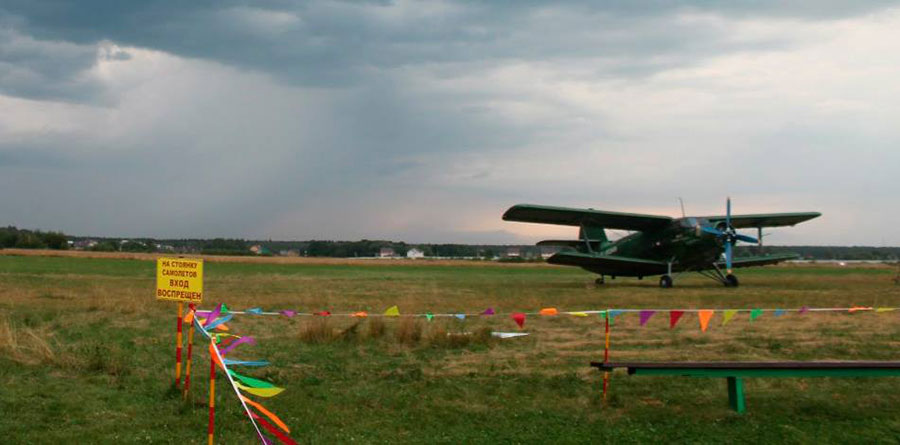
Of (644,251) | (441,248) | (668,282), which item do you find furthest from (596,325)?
(441,248)

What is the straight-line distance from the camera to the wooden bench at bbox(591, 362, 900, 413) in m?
7.40

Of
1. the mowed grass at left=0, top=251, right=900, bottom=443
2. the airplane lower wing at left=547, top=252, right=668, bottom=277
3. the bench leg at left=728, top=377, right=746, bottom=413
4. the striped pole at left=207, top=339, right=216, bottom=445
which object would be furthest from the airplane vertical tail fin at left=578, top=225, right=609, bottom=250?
the striped pole at left=207, top=339, right=216, bottom=445

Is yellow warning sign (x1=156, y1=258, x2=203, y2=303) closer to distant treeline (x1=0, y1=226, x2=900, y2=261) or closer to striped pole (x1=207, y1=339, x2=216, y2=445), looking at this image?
striped pole (x1=207, y1=339, x2=216, y2=445)

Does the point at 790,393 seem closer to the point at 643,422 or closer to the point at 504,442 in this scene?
the point at 643,422

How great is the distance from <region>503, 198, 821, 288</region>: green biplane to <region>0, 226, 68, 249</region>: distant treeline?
9258cm

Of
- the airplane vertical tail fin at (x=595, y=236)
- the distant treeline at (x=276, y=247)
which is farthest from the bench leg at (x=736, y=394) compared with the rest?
the distant treeline at (x=276, y=247)

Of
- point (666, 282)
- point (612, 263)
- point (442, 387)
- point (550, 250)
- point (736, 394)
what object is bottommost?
point (442, 387)

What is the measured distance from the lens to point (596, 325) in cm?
1515

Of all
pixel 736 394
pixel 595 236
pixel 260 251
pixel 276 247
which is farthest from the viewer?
pixel 276 247

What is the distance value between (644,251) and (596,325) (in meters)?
21.2

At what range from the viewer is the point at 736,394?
7.70 metres

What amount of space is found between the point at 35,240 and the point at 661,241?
334 feet

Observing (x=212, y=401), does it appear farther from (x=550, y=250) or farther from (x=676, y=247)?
(x=550, y=250)

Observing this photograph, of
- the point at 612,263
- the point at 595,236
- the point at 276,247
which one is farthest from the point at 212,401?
the point at 276,247
